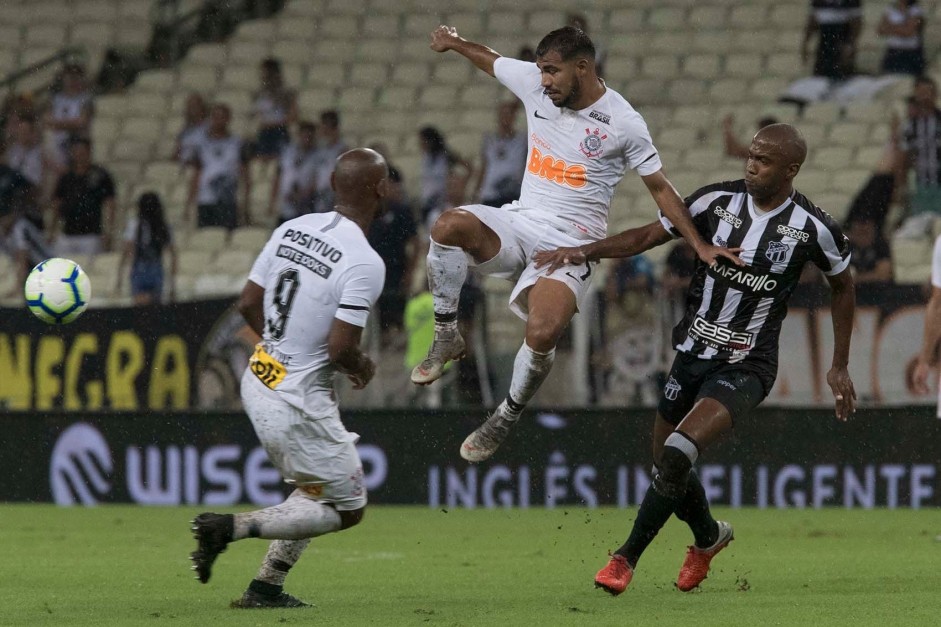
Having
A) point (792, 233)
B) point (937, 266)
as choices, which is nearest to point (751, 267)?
point (792, 233)

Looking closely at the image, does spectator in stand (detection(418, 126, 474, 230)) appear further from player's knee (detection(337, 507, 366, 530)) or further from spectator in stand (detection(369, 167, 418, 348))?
player's knee (detection(337, 507, 366, 530))

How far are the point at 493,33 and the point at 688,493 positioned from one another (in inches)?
415

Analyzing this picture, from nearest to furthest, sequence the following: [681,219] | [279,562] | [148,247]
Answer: [279,562] < [681,219] < [148,247]

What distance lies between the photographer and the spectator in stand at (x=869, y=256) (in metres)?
12.5

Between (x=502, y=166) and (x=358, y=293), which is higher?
(x=502, y=166)

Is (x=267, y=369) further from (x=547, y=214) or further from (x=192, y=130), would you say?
(x=192, y=130)

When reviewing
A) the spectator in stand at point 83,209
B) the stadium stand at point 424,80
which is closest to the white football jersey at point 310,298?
the stadium stand at point 424,80

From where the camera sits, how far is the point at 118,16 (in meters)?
18.8

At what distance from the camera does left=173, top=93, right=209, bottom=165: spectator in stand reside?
16.4 meters

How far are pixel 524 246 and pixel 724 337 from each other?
3.58 feet

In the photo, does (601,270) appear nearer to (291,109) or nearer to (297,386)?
(291,109)

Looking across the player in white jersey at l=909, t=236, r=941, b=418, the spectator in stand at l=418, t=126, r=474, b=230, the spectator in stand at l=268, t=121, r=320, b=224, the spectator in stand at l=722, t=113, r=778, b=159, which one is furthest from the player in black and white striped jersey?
the spectator in stand at l=268, t=121, r=320, b=224

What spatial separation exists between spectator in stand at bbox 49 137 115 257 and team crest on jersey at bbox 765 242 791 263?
9158mm

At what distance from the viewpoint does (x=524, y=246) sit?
7.97m
